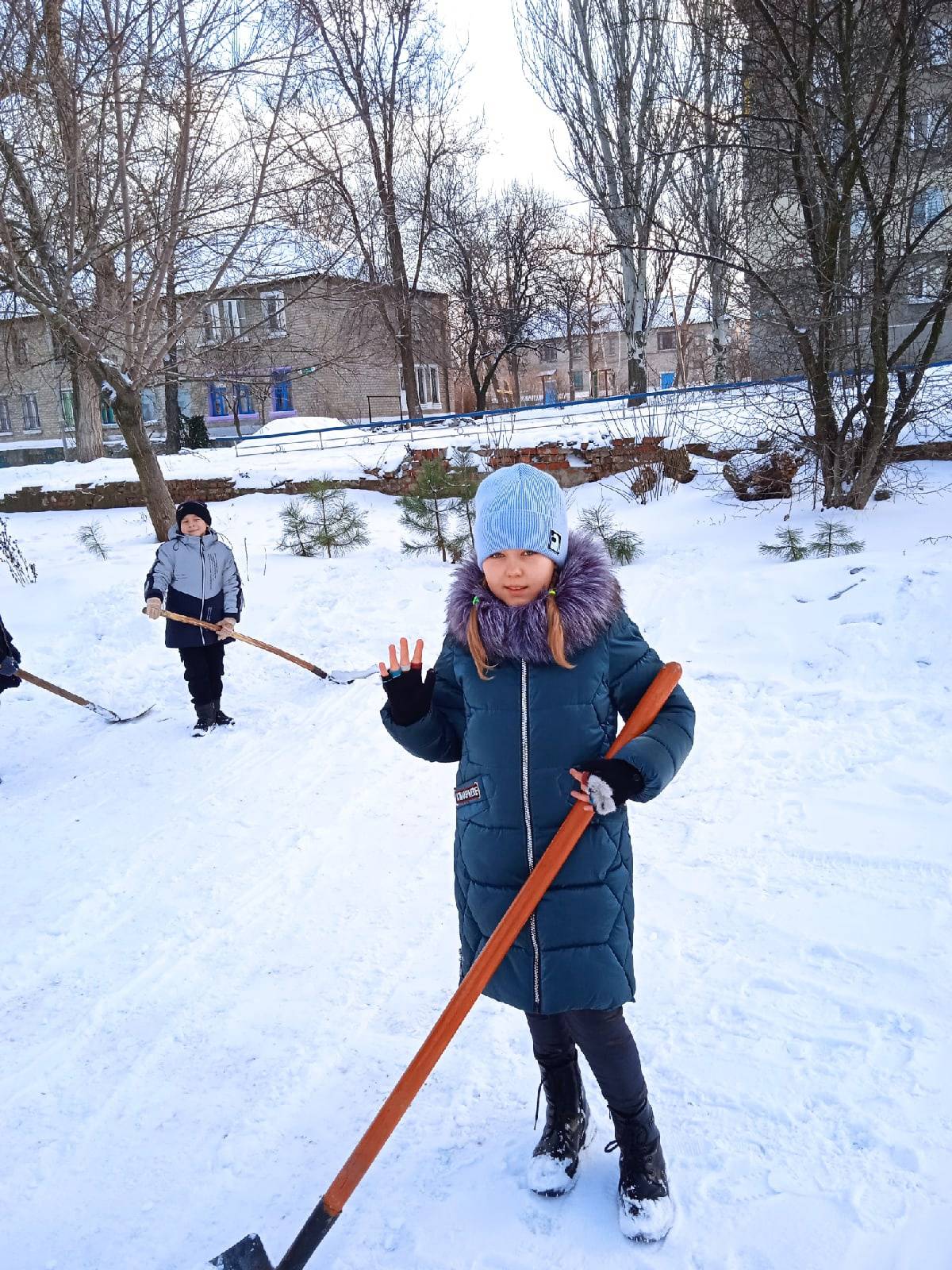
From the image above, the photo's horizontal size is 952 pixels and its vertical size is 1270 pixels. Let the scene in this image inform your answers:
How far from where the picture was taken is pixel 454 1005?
179 centimetres

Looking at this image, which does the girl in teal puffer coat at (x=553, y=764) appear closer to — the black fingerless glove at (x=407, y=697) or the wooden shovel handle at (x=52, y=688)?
the black fingerless glove at (x=407, y=697)

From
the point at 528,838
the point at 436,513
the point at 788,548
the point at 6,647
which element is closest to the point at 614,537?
the point at 788,548

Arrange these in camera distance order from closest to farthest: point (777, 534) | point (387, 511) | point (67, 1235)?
point (67, 1235) → point (777, 534) → point (387, 511)

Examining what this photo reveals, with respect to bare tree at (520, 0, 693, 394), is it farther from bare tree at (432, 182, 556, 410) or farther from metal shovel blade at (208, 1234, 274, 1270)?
metal shovel blade at (208, 1234, 274, 1270)

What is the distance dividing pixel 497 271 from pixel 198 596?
22.3m

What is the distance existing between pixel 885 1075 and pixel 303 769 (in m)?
3.17

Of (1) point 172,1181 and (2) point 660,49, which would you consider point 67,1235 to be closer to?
(1) point 172,1181

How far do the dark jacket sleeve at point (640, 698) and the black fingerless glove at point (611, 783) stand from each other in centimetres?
4

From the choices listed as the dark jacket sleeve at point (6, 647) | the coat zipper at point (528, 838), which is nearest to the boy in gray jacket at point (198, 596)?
the dark jacket sleeve at point (6, 647)

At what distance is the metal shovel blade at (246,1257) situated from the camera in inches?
69.5

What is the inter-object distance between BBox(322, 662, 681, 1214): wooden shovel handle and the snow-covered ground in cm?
28

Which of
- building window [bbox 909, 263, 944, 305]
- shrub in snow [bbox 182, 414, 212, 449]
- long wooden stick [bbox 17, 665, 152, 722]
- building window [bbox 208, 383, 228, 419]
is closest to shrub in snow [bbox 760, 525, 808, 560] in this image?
building window [bbox 909, 263, 944, 305]

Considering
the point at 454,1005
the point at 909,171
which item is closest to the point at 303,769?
the point at 454,1005

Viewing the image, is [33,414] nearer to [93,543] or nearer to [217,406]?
[217,406]
